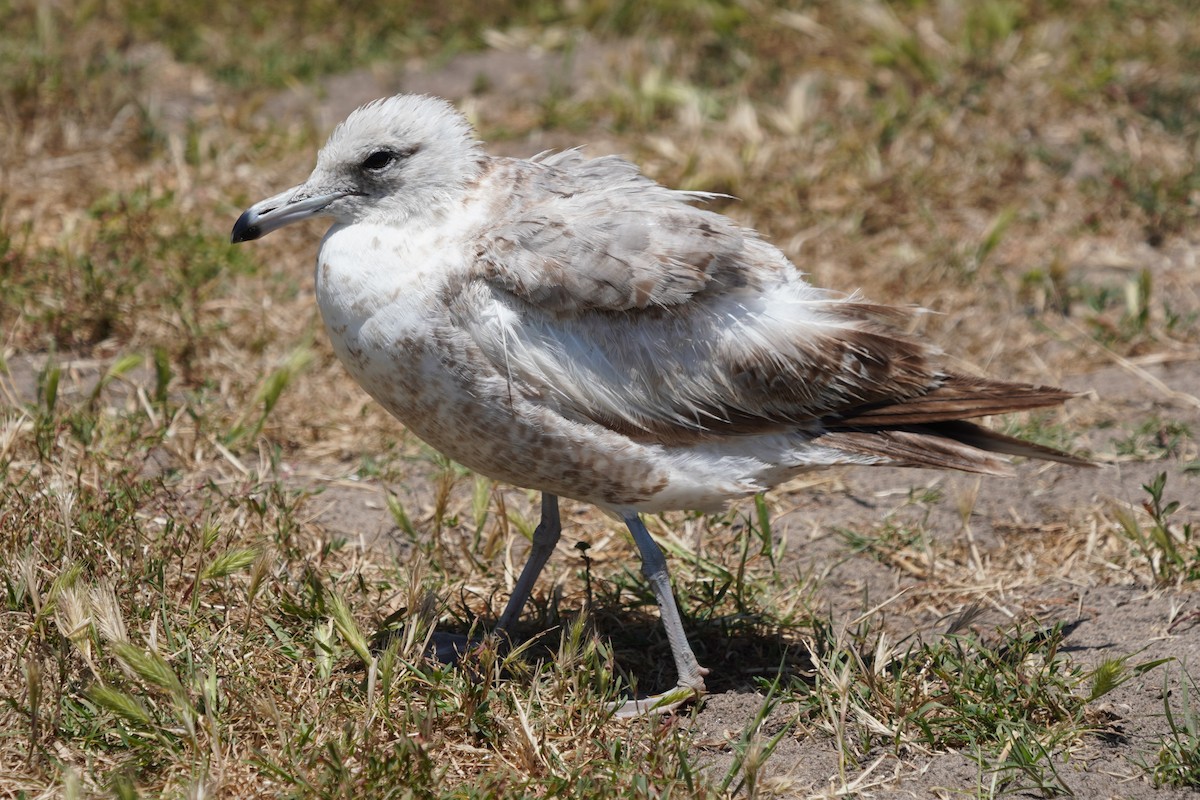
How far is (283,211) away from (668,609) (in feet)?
5.33

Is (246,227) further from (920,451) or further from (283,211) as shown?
(920,451)

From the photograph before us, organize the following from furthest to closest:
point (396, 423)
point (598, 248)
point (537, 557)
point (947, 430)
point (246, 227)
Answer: point (396, 423) < point (537, 557) < point (947, 430) < point (246, 227) < point (598, 248)

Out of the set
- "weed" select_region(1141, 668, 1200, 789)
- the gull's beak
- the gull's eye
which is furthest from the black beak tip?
"weed" select_region(1141, 668, 1200, 789)

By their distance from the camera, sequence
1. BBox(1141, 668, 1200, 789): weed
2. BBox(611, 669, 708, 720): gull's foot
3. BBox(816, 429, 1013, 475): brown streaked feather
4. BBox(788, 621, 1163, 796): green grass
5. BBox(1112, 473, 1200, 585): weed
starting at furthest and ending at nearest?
BBox(1112, 473, 1200, 585): weed, BBox(816, 429, 1013, 475): brown streaked feather, BBox(611, 669, 708, 720): gull's foot, BBox(788, 621, 1163, 796): green grass, BBox(1141, 668, 1200, 789): weed

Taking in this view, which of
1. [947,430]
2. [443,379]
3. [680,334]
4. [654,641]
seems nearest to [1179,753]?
[947,430]

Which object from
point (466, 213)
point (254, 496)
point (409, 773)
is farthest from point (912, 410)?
point (254, 496)

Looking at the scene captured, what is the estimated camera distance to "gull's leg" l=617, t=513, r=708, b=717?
3.75m

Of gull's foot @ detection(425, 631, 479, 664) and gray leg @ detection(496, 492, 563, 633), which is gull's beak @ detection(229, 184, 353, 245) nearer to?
gray leg @ detection(496, 492, 563, 633)

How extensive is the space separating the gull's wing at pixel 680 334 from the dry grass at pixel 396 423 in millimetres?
619

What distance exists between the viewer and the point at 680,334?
3.80 m

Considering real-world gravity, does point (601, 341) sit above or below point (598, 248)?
below

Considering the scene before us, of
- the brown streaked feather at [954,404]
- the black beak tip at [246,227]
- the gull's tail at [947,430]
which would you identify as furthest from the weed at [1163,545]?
the black beak tip at [246,227]

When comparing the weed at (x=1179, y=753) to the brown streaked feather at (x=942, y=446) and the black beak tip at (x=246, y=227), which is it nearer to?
the brown streaked feather at (x=942, y=446)

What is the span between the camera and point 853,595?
4.48 metres
